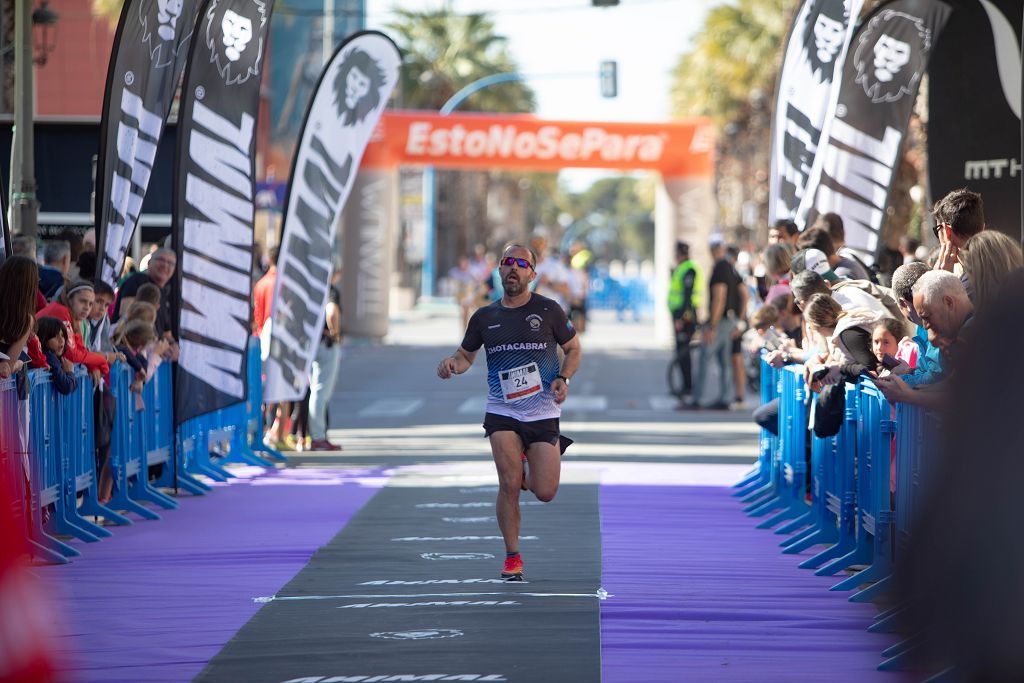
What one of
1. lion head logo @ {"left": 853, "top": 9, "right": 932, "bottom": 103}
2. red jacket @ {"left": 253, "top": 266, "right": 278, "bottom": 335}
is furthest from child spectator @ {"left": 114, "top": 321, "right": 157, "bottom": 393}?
lion head logo @ {"left": 853, "top": 9, "right": 932, "bottom": 103}

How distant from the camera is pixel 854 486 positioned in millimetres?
9359

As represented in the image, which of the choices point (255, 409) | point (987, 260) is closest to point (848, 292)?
point (987, 260)

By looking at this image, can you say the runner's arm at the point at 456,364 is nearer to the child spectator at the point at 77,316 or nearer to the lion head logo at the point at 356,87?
the child spectator at the point at 77,316

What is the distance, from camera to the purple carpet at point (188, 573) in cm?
746

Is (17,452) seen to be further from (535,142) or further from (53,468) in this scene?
(535,142)

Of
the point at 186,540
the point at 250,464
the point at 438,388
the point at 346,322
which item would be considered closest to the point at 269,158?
the point at 346,322

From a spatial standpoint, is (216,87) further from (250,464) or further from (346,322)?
(346,322)

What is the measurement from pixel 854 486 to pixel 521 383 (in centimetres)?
198

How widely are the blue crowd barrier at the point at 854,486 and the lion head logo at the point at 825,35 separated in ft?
11.2

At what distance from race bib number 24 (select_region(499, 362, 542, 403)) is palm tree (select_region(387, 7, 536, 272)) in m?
54.1

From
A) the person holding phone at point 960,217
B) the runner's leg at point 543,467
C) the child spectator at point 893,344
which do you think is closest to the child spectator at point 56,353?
the runner's leg at point 543,467

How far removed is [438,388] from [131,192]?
1345cm

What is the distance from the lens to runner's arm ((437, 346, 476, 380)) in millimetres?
9227

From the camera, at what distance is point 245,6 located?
1409cm
